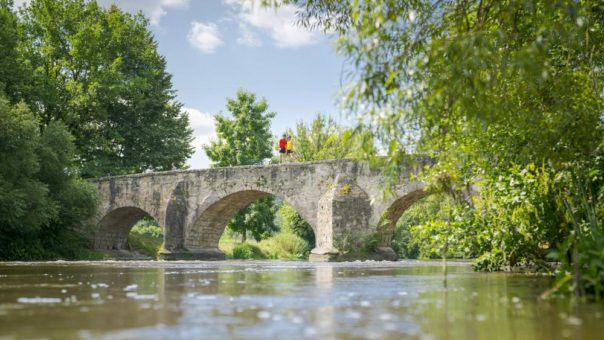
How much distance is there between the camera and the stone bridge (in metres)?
21.8

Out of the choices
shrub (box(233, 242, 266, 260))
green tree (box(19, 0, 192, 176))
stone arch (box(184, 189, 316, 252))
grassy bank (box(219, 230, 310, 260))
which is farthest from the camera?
grassy bank (box(219, 230, 310, 260))

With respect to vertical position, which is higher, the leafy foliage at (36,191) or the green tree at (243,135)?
the green tree at (243,135)

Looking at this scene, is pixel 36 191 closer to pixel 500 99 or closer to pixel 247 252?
pixel 247 252

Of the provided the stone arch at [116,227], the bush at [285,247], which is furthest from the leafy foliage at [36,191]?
the bush at [285,247]

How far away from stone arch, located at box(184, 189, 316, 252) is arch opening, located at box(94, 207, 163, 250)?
3.63m

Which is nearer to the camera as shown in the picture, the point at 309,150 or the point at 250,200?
the point at 250,200

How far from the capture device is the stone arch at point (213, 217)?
85.0 ft

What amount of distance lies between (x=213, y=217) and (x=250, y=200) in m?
1.57

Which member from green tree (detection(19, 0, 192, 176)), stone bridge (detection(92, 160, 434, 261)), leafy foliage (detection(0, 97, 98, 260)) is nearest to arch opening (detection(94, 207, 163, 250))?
stone bridge (detection(92, 160, 434, 261))

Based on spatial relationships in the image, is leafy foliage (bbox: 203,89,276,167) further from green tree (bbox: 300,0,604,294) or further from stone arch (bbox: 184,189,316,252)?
green tree (bbox: 300,0,604,294)

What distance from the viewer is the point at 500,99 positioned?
21.8 ft

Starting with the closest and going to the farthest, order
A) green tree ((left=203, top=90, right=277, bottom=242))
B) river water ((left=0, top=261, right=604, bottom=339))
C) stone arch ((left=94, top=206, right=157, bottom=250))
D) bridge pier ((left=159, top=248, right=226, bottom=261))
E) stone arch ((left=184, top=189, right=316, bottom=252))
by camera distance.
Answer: river water ((left=0, top=261, right=604, bottom=339))
stone arch ((left=184, top=189, right=316, bottom=252))
bridge pier ((left=159, top=248, right=226, bottom=261))
stone arch ((left=94, top=206, right=157, bottom=250))
green tree ((left=203, top=90, right=277, bottom=242))

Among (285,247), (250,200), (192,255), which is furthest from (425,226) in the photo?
(285,247)

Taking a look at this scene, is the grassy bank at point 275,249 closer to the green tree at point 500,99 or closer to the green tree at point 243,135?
the green tree at point 243,135
